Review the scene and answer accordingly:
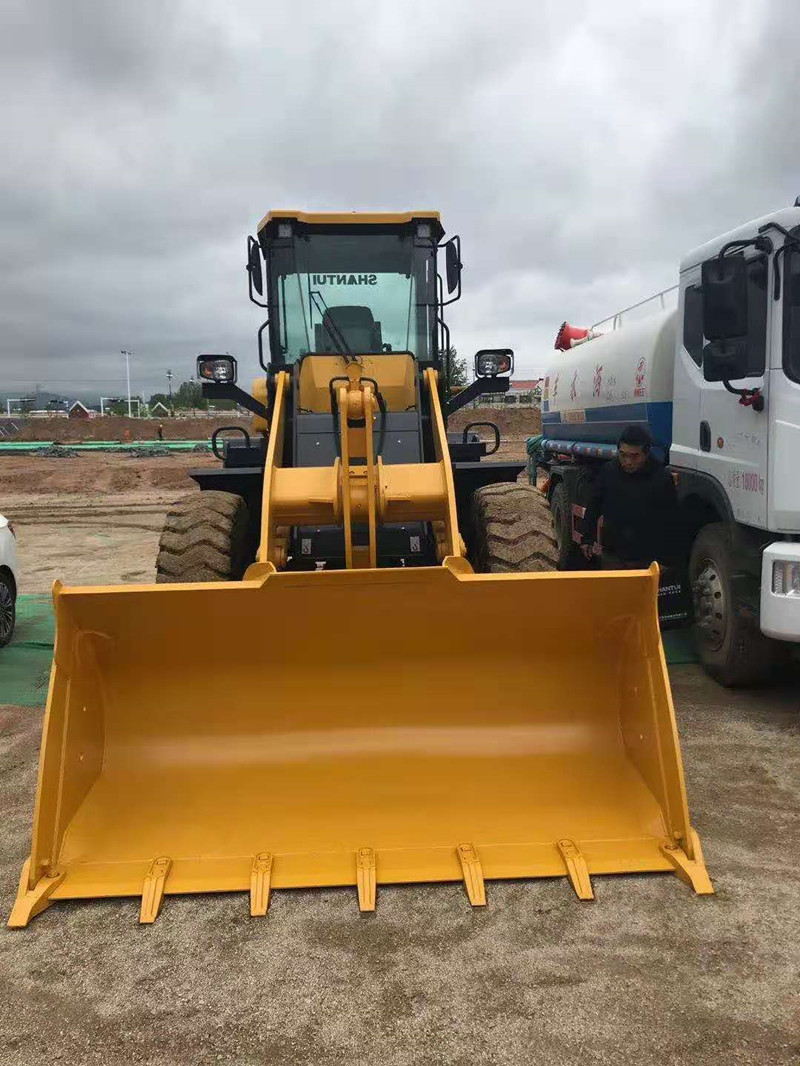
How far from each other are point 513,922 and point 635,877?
56 cm

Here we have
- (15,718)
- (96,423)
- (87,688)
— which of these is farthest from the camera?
(96,423)

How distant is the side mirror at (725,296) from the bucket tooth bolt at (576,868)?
301 cm

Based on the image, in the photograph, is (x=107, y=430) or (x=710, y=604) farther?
(x=107, y=430)

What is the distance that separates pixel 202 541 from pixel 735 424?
3443mm

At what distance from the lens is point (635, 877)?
10.1 feet

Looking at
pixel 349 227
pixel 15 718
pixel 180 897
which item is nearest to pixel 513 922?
pixel 180 897

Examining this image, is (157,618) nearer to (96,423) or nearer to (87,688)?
(87,688)

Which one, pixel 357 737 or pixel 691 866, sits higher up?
pixel 357 737

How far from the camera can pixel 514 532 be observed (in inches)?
187

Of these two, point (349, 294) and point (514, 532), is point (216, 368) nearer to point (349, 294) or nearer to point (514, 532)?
point (349, 294)

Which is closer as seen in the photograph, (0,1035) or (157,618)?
(0,1035)

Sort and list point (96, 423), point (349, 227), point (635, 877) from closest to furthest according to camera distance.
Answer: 1. point (635, 877)
2. point (349, 227)
3. point (96, 423)

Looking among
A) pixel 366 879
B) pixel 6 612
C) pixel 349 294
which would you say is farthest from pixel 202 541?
pixel 6 612

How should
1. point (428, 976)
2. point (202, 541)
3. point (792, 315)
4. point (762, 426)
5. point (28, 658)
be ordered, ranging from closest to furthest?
point (428, 976), point (792, 315), point (762, 426), point (202, 541), point (28, 658)
